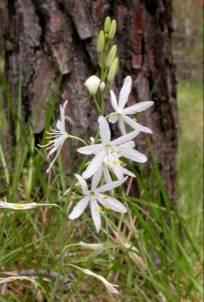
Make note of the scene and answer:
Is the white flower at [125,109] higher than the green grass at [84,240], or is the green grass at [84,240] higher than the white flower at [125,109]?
the white flower at [125,109]

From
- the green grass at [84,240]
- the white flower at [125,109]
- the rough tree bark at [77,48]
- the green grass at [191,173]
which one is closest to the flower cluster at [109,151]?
the white flower at [125,109]

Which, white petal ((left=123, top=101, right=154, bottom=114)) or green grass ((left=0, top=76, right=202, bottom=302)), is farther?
green grass ((left=0, top=76, right=202, bottom=302))

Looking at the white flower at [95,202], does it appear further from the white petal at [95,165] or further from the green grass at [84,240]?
the green grass at [84,240]

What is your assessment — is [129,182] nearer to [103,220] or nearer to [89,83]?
[103,220]

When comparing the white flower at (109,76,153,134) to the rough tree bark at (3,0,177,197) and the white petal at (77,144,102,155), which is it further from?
the rough tree bark at (3,0,177,197)

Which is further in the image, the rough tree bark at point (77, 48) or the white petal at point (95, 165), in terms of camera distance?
the rough tree bark at point (77, 48)

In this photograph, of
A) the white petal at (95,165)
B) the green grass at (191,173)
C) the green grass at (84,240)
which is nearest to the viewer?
the white petal at (95,165)

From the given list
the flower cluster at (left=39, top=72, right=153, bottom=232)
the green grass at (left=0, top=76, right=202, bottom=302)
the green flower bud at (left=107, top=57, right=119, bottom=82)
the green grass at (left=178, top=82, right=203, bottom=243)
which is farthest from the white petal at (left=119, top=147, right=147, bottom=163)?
the green grass at (left=178, top=82, right=203, bottom=243)
